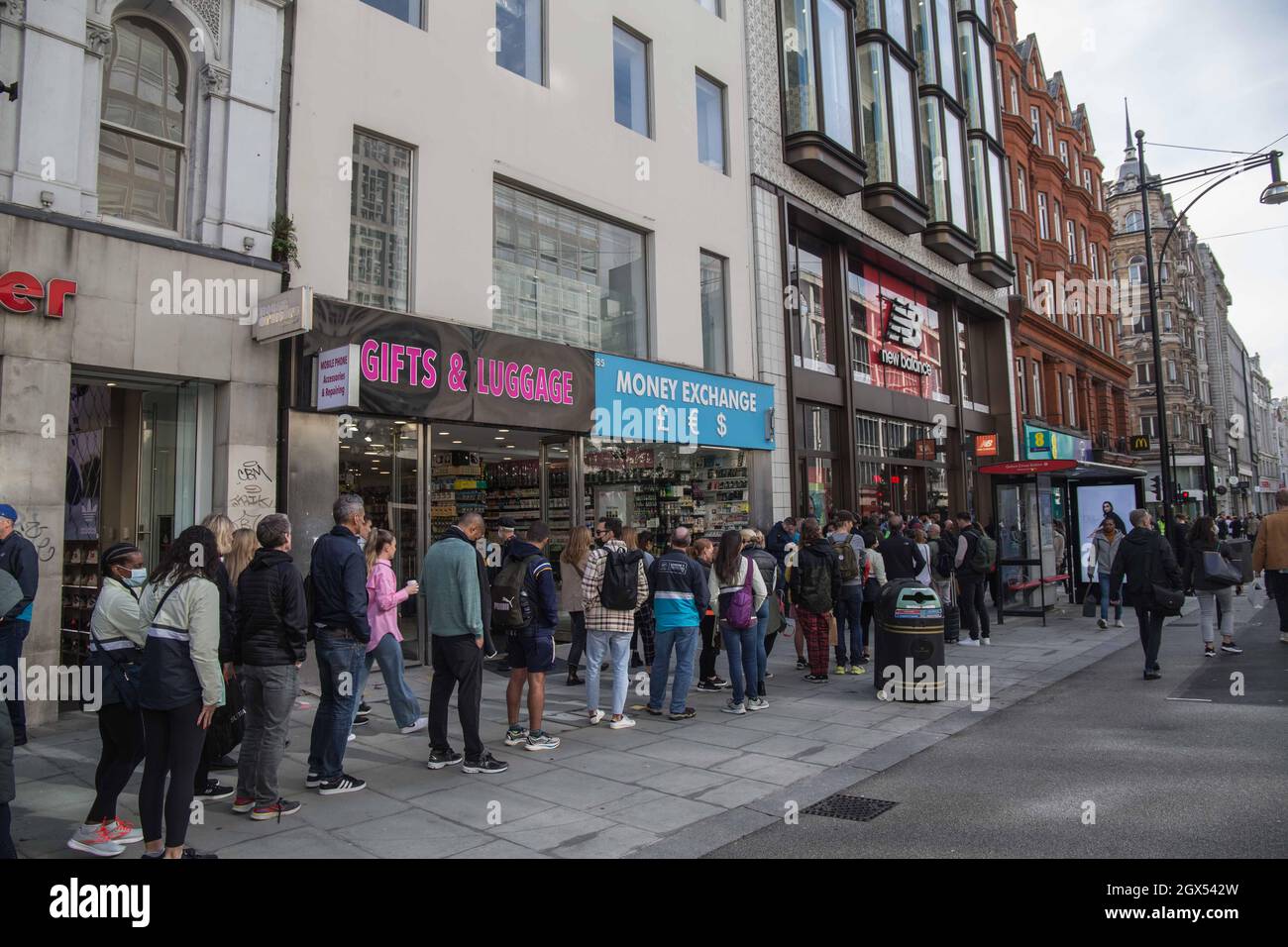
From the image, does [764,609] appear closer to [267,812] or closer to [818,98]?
[267,812]

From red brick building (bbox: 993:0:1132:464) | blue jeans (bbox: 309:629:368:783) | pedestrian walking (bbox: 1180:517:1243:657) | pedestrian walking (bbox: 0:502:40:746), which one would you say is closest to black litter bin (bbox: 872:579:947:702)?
pedestrian walking (bbox: 1180:517:1243:657)

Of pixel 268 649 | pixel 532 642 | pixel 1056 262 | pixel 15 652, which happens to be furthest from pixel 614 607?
pixel 1056 262

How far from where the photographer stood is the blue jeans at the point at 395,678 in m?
7.43

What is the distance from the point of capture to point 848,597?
418 inches

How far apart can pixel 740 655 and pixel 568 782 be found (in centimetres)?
279

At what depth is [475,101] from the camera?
39.5 feet

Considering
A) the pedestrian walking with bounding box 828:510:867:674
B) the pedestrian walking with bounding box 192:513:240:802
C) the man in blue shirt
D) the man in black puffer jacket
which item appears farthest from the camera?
the pedestrian walking with bounding box 828:510:867:674

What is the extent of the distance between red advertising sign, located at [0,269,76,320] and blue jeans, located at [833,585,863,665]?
8813 mm

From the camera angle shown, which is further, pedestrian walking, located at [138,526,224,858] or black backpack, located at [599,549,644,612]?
black backpack, located at [599,549,644,612]

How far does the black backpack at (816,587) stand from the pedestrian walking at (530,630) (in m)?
3.70

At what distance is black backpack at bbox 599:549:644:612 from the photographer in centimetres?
767

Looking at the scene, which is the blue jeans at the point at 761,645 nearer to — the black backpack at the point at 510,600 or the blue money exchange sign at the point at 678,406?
the black backpack at the point at 510,600
